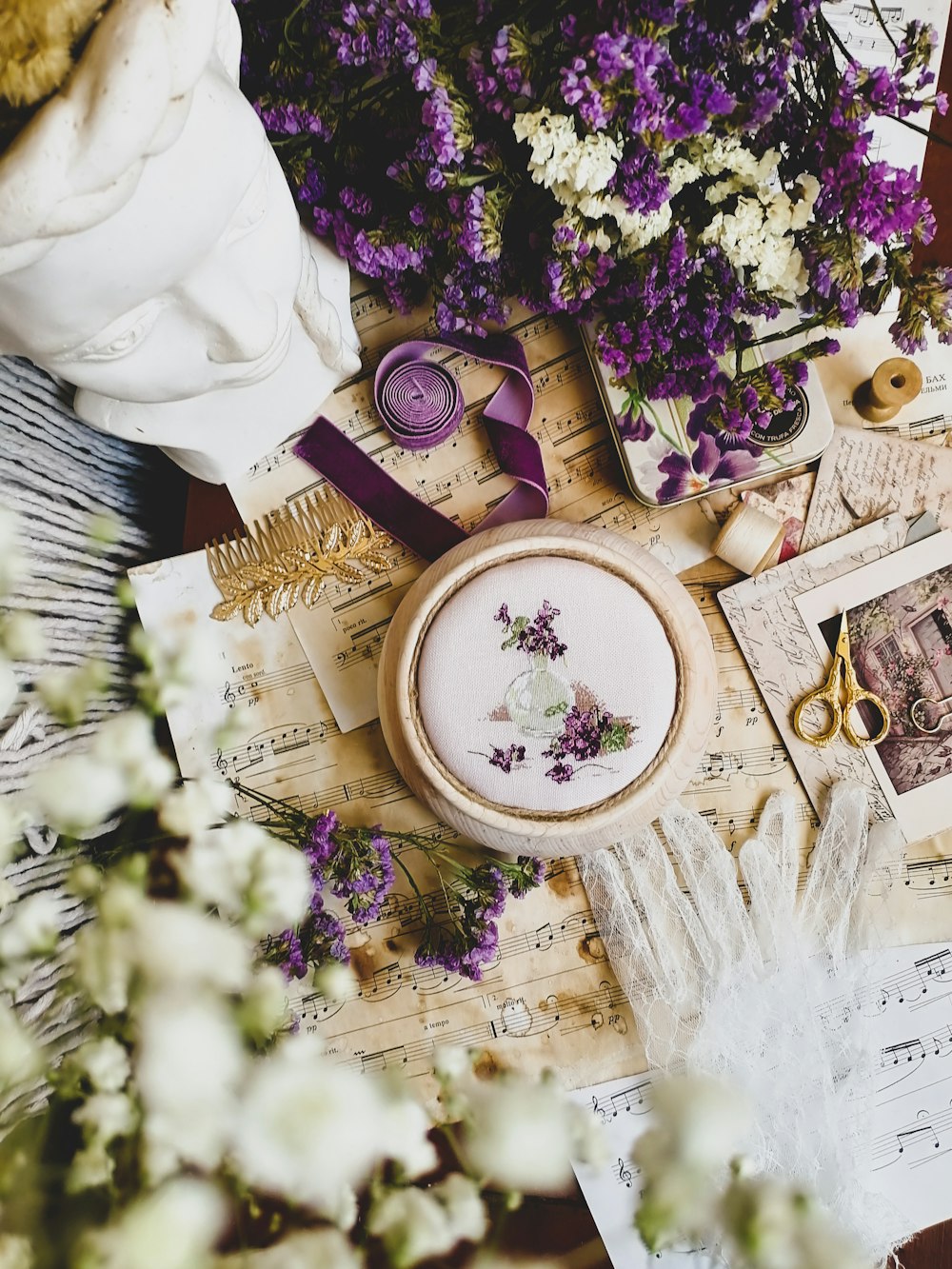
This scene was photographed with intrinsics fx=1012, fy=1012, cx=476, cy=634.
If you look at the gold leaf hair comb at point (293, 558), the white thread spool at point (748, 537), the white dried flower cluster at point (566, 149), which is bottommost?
the white thread spool at point (748, 537)

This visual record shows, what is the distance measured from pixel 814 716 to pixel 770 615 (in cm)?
14

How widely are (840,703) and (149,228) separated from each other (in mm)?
964

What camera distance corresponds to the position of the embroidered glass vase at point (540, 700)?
115 cm

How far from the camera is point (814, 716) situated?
128 centimetres

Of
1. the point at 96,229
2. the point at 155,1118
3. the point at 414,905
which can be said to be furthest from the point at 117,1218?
the point at 414,905

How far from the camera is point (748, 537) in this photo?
49.2 inches

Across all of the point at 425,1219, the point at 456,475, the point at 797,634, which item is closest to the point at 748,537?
the point at 797,634

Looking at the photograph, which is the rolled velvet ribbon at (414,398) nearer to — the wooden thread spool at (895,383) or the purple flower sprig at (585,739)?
the purple flower sprig at (585,739)

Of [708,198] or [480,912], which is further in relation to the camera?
[480,912]

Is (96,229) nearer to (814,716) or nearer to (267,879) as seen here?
(267,879)

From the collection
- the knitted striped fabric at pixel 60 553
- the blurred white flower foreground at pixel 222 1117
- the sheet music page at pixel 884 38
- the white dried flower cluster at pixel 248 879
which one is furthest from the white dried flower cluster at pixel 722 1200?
the sheet music page at pixel 884 38

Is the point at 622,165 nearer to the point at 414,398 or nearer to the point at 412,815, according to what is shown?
the point at 414,398

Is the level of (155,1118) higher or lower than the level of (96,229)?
lower

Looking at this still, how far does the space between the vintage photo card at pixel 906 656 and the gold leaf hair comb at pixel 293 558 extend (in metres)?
0.56
